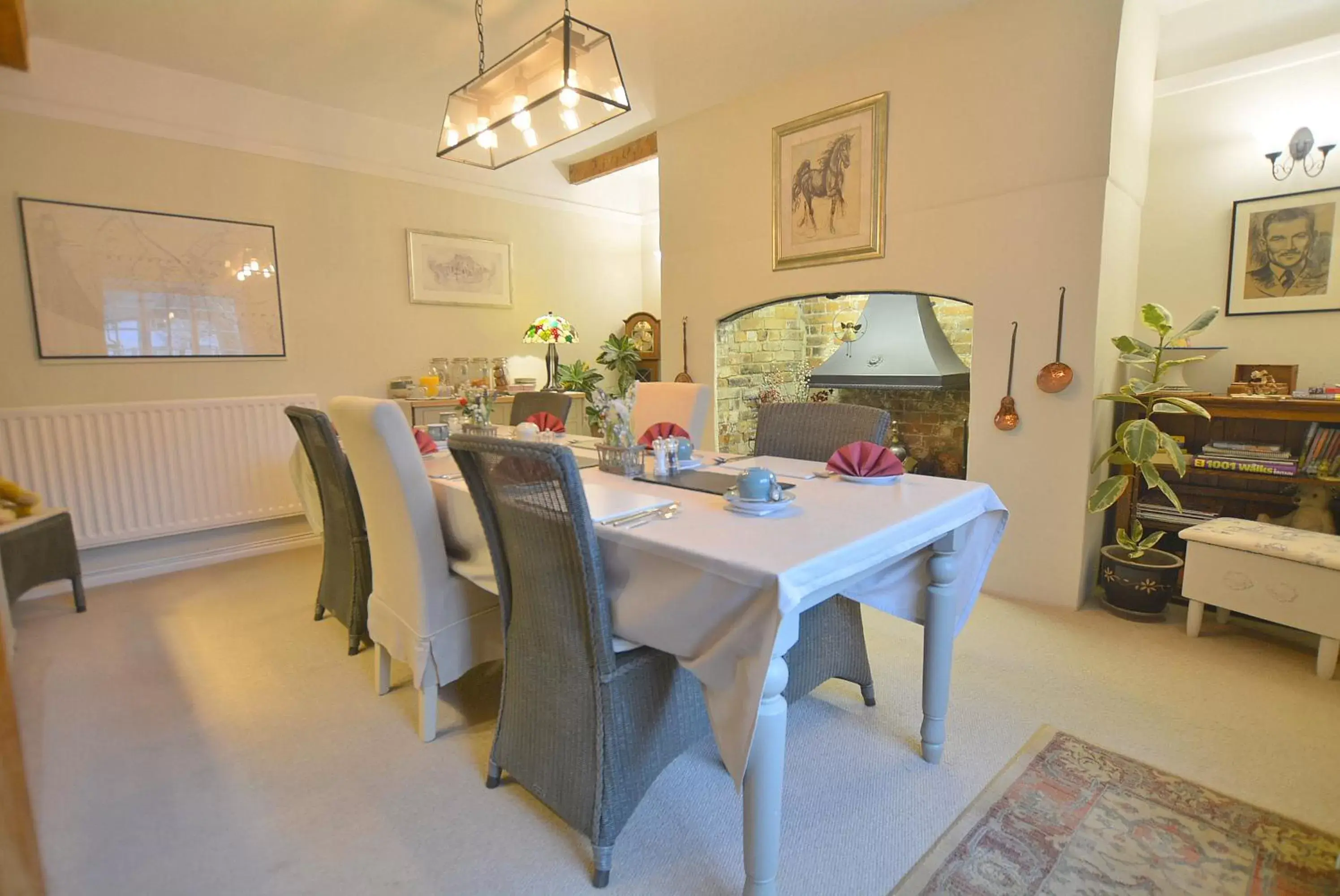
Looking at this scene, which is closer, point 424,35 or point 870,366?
point 424,35

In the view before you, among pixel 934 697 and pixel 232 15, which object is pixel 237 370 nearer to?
pixel 232 15

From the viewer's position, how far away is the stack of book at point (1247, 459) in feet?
8.77

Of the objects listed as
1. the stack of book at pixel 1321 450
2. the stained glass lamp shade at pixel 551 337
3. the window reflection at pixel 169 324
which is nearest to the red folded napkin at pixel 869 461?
the stack of book at pixel 1321 450

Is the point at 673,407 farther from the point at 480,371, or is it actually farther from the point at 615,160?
the point at 615,160

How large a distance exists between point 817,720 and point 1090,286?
2.04 metres

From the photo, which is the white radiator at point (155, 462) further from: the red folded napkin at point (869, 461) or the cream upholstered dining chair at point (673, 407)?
the red folded napkin at point (869, 461)

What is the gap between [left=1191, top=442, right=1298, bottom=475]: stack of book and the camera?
2672mm

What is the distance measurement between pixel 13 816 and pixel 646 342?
4.82 metres

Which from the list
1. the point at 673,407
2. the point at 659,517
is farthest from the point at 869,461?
the point at 673,407

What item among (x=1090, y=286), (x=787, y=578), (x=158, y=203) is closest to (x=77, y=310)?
(x=158, y=203)

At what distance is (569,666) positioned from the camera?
4.86 ft

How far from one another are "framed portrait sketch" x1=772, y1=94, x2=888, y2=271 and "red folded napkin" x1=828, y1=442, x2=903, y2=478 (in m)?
1.70

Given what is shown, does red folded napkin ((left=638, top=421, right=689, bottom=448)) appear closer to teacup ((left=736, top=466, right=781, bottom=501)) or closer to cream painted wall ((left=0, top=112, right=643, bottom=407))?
teacup ((left=736, top=466, right=781, bottom=501))

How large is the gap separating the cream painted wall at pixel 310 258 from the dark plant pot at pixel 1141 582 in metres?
3.90
